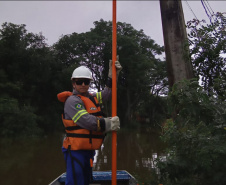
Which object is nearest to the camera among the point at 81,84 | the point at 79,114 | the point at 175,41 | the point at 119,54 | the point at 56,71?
the point at 79,114

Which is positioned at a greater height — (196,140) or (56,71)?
(56,71)

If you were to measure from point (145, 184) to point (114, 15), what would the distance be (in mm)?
2017

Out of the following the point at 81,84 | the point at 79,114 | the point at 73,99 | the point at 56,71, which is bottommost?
the point at 79,114

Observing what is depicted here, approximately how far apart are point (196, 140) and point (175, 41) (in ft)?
6.14

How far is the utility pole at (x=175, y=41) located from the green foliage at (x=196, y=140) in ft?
4.27

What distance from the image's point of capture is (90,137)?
8.96ft

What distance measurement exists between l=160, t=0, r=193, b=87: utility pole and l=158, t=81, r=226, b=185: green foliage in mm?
1301

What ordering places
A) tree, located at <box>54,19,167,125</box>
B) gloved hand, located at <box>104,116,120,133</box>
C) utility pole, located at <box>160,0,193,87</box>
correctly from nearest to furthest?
1. gloved hand, located at <box>104,116,120,133</box>
2. utility pole, located at <box>160,0,193,87</box>
3. tree, located at <box>54,19,167,125</box>

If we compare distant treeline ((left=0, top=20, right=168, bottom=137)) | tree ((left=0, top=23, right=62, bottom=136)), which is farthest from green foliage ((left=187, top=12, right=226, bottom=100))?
tree ((left=0, top=23, right=62, bottom=136))

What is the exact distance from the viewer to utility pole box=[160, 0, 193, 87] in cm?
381

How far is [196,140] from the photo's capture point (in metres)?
2.47

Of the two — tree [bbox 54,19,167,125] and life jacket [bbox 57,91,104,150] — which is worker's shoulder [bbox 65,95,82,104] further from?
tree [bbox 54,19,167,125]

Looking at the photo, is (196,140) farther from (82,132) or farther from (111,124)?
(82,132)

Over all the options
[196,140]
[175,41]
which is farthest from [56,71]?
[196,140]
